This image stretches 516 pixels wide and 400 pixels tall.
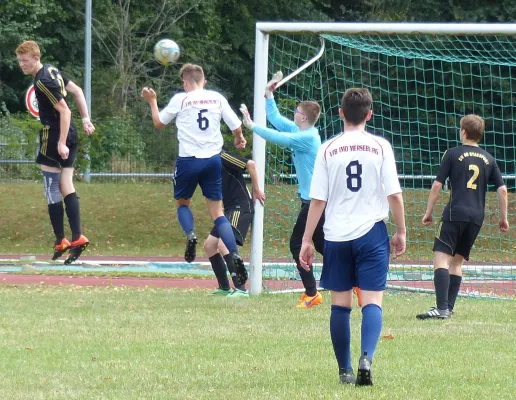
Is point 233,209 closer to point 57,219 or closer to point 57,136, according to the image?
point 57,219

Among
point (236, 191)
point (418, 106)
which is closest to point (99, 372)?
point (236, 191)

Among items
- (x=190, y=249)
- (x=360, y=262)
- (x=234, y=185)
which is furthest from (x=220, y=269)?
(x=360, y=262)

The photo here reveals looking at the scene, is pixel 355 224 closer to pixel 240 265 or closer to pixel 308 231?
pixel 308 231

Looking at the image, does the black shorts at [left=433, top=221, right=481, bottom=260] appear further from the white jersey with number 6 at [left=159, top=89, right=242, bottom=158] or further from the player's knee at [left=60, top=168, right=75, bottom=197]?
the player's knee at [left=60, top=168, right=75, bottom=197]

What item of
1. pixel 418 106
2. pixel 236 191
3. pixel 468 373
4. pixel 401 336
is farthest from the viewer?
pixel 418 106

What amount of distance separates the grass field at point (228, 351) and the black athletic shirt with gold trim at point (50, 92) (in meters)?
1.96

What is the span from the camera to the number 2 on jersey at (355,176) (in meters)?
6.75

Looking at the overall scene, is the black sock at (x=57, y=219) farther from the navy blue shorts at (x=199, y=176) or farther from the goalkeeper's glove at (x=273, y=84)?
the goalkeeper's glove at (x=273, y=84)

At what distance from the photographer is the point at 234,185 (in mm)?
12766

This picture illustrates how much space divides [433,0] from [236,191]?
26392mm

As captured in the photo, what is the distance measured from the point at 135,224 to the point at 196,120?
12782mm

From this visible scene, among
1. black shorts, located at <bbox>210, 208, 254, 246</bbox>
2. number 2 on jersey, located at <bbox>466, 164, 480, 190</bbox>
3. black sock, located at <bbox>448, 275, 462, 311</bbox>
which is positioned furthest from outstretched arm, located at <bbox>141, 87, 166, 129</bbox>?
black sock, located at <bbox>448, 275, 462, 311</bbox>

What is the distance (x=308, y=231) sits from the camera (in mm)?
6992

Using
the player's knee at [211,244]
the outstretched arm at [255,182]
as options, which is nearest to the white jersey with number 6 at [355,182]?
the outstretched arm at [255,182]
